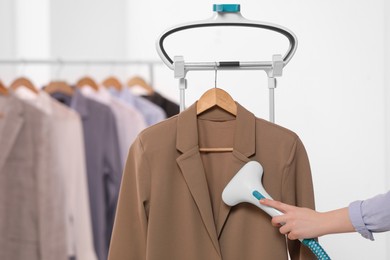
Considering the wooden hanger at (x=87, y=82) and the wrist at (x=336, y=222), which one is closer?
the wrist at (x=336, y=222)

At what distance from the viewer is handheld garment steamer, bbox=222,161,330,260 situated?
1.46 meters

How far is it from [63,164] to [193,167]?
133 centimetres

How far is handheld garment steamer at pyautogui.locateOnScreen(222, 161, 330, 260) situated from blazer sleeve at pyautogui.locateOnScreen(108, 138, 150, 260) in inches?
8.3

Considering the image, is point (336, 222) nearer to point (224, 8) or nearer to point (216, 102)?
point (216, 102)

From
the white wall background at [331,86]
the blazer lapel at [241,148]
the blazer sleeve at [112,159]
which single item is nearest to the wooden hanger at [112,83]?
the blazer sleeve at [112,159]

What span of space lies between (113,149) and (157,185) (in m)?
1.32

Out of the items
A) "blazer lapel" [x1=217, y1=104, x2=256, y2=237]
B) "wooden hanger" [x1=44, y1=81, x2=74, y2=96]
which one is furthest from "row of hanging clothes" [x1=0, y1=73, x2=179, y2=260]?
"blazer lapel" [x1=217, y1=104, x2=256, y2=237]

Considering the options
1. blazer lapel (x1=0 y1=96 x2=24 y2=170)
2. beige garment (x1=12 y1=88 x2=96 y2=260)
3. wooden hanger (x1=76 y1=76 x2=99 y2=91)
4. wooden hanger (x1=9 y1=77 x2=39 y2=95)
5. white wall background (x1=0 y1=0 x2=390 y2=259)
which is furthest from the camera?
wooden hanger (x1=76 y1=76 x2=99 y2=91)

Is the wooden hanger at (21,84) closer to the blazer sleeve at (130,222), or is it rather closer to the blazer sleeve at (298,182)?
the blazer sleeve at (130,222)

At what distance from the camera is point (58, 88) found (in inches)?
116

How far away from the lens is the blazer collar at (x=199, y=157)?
1.51 meters

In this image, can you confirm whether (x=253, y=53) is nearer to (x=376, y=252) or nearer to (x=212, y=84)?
(x=212, y=84)

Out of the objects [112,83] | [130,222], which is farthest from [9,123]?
[130,222]

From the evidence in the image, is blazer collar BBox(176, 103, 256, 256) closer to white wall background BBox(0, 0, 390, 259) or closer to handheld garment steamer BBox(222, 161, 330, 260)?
handheld garment steamer BBox(222, 161, 330, 260)
